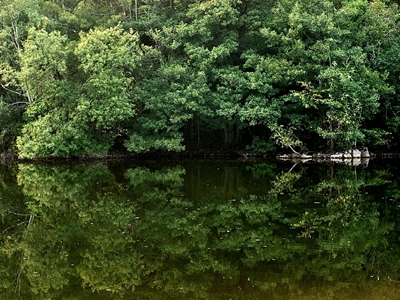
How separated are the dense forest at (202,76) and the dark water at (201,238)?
9.59 metres

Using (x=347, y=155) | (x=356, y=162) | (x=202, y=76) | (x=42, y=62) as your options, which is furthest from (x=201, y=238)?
(x=42, y=62)

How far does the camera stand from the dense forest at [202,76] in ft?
102

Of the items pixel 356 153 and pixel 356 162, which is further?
pixel 356 153

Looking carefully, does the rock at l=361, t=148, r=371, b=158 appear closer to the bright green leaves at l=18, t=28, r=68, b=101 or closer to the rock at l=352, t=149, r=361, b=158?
the rock at l=352, t=149, r=361, b=158

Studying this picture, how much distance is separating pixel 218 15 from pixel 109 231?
73.0 feet

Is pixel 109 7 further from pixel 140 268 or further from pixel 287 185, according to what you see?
pixel 140 268

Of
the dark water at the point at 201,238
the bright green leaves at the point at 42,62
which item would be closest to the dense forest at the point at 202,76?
the bright green leaves at the point at 42,62

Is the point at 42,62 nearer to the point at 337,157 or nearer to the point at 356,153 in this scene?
the point at 337,157

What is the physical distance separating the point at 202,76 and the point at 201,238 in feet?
65.5

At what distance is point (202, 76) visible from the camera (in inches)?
1222

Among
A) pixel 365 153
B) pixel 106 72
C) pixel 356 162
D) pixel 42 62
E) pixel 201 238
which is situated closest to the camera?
pixel 201 238

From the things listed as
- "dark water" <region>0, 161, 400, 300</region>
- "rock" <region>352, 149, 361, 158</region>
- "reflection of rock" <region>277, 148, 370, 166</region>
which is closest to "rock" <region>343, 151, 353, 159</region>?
"reflection of rock" <region>277, 148, 370, 166</region>

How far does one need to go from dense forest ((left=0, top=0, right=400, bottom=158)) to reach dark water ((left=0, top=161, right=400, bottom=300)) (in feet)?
31.5

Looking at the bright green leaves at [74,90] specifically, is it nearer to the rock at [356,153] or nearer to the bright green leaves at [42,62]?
the bright green leaves at [42,62]
